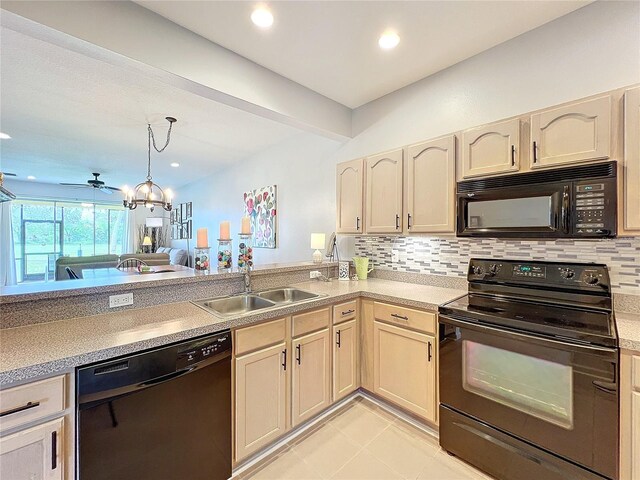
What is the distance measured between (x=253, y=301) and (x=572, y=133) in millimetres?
2310

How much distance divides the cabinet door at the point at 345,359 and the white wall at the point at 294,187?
4.56 feet

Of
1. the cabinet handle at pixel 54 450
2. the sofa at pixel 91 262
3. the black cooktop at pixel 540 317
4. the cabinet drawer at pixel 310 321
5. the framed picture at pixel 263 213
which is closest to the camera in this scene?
the cabinet handle at pixel 54 450

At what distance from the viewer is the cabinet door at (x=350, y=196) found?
263 cm

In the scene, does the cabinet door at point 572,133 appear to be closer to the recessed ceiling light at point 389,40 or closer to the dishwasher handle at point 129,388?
the recessed ceiling light at point 389,40

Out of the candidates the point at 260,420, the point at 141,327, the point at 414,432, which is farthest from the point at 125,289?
the point at 414,432

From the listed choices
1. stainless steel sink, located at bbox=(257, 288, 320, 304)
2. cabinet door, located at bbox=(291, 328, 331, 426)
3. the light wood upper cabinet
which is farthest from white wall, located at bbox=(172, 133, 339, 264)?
the light wood upper cabinet

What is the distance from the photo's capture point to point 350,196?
2.73m

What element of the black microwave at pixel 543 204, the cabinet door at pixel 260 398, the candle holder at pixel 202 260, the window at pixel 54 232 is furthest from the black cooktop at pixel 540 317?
the window at pixel 54 232

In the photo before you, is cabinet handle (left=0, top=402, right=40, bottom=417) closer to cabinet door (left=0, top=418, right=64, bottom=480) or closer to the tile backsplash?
cabinet door (left=0, top=418, right=64, bottom=480)

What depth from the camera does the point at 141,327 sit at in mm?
1375

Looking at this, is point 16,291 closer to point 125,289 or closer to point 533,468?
point 125,289

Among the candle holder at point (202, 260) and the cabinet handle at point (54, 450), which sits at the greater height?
the candle holder at point (202, 260)

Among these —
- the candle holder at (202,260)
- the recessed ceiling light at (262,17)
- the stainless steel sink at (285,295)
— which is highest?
the recessed ceiling light at (262,17)

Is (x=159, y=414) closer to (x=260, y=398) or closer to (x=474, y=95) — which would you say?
(x=260, y=398)
